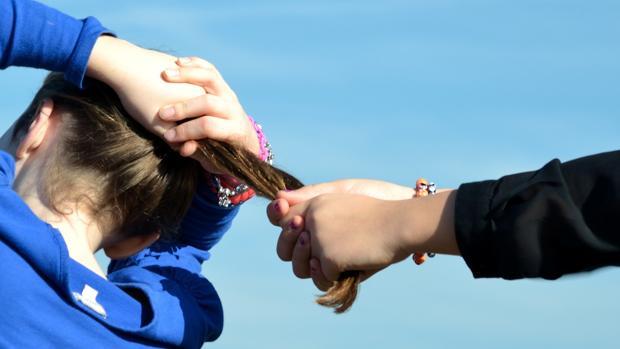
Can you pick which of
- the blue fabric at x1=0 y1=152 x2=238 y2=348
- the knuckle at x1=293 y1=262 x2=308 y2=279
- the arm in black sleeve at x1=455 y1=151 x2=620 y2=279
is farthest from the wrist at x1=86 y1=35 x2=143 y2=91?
the arm in black sleeve at x1=455 y1=151 x2=620 y2=279

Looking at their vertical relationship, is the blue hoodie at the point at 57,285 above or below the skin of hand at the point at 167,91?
below

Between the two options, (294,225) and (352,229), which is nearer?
(352,229)

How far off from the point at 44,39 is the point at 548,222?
143 centimetres

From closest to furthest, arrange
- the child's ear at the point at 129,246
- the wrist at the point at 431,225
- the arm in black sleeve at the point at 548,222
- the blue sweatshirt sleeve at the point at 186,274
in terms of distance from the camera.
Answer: the arm in black sleeve at the point at 548,222
the wrist at the point at 431,225
the blue sweatshirt sleeve at the point at 186,274
the child's ear at the point at 129,246

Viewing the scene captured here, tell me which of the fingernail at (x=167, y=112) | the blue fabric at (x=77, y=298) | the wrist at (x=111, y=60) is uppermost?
the wrist at (x=111, y=60)

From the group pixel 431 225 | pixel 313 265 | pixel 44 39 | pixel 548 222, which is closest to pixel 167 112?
pixel 44 39

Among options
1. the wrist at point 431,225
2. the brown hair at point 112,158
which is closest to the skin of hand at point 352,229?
the wrist at point 431,225

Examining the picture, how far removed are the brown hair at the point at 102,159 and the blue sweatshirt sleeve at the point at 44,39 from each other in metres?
0.15

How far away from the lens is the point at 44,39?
317cm

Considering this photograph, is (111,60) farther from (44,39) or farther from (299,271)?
(299,271)

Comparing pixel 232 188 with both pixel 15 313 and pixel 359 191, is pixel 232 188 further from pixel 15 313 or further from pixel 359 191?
pixel 15 313

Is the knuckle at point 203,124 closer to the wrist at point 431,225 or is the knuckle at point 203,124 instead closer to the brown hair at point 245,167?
the brown hair at point 245,167

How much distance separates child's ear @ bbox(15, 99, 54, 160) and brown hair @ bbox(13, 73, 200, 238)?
0.03m

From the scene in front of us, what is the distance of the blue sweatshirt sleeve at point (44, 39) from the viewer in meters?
3.14
